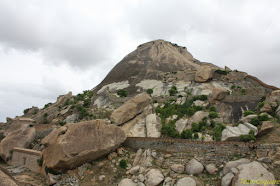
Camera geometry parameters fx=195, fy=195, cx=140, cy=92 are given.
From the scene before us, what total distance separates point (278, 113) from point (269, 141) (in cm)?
485

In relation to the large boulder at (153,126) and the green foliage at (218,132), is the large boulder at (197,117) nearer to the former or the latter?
the green foliage at (218,132)

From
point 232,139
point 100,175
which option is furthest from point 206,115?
point 100,175

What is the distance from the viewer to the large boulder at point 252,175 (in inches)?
499

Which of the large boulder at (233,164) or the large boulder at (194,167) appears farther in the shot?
the large boulder at (194,167)

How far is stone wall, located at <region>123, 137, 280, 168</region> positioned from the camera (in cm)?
1570

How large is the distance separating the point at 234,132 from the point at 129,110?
1250 centimetres

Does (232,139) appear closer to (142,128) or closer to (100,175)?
(142,128)

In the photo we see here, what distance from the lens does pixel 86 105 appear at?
39.2 metres

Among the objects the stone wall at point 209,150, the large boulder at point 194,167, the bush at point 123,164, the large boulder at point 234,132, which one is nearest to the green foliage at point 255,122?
the large boulder at point 234,132

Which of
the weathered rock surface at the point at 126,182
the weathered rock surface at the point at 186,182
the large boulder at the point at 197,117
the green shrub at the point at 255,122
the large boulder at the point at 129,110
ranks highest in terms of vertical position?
the large boulder at the point at 129,110

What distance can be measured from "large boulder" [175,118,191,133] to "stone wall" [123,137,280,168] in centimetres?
505

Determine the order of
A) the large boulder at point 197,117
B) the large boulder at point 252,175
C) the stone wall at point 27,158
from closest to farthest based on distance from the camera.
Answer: the large boulder at point 252,175 → the stone wall at point 27,158 → the large boulder at point 197,117

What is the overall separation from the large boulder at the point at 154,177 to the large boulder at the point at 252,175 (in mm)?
5245

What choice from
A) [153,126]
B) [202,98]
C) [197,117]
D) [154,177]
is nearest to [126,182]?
[154,177]
